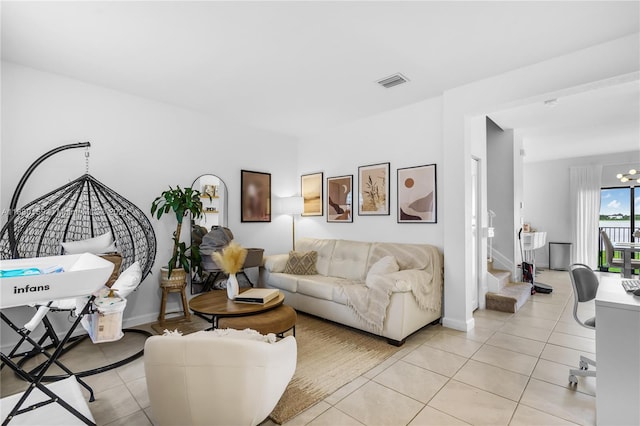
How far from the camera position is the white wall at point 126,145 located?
9.62 feet

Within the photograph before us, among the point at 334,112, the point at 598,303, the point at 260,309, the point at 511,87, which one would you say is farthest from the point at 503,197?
the point at 260,309

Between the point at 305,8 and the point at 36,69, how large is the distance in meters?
2.81

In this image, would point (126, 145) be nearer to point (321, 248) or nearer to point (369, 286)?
point (321, 248)

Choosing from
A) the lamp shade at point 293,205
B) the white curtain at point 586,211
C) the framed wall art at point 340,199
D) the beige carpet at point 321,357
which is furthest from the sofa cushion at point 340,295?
the white curtain at point 586,211

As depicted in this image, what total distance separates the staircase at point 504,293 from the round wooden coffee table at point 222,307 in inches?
118

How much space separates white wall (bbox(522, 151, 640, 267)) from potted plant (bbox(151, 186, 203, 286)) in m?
8.01

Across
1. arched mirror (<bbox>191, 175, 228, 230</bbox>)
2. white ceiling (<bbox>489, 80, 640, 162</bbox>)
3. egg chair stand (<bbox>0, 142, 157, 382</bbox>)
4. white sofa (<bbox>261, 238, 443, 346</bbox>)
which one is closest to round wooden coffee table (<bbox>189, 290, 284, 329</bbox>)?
egg chair stand (<bbox>0, 142, 157, 382</bbox>)

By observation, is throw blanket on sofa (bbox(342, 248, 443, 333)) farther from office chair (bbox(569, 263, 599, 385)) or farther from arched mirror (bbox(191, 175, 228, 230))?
arched mirror (bbox(191, 175, 228, 230))

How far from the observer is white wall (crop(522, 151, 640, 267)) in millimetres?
7074

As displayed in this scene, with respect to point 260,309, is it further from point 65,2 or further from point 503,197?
point 503,197

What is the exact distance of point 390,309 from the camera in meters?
3.02

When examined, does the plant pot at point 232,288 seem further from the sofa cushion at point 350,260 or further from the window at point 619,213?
the window at point 619,213

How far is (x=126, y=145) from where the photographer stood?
11.7 feet

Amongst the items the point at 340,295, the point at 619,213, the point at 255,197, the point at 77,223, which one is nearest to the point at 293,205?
the point at 255,197
